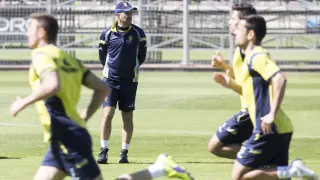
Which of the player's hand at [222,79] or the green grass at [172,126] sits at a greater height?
the player's hand at [222,79]

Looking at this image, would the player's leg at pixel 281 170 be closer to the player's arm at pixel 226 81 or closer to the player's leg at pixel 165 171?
the player's leg at pixel 165 171

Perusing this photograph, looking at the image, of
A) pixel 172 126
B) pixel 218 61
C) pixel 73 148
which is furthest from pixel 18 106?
pixel 172 126

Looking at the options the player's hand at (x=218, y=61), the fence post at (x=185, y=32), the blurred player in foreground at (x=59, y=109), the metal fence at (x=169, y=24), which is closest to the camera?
the blurred player in foreground at (x=59, y=109)

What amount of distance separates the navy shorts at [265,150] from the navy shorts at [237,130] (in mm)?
1191

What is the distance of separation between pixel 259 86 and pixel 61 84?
2085 mm

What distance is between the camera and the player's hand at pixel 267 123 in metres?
8.31

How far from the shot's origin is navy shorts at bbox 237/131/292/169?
8578mm

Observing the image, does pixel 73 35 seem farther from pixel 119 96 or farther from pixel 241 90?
pixel 241 90

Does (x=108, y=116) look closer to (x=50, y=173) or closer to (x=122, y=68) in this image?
(x=122, y=68)

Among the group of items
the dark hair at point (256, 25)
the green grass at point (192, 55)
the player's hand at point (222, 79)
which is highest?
the dark hair at point (256, 25)

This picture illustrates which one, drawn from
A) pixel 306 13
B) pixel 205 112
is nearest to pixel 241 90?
pixel 205 112

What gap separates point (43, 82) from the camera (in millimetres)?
7270

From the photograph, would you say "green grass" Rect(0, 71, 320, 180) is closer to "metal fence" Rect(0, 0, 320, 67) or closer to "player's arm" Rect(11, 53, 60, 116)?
"player's arm" Rect(11, 53, 60, 116)

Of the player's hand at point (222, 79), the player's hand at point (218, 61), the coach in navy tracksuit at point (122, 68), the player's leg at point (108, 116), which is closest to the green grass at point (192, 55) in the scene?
the coach in navy tracksuit at point (122, 68)
